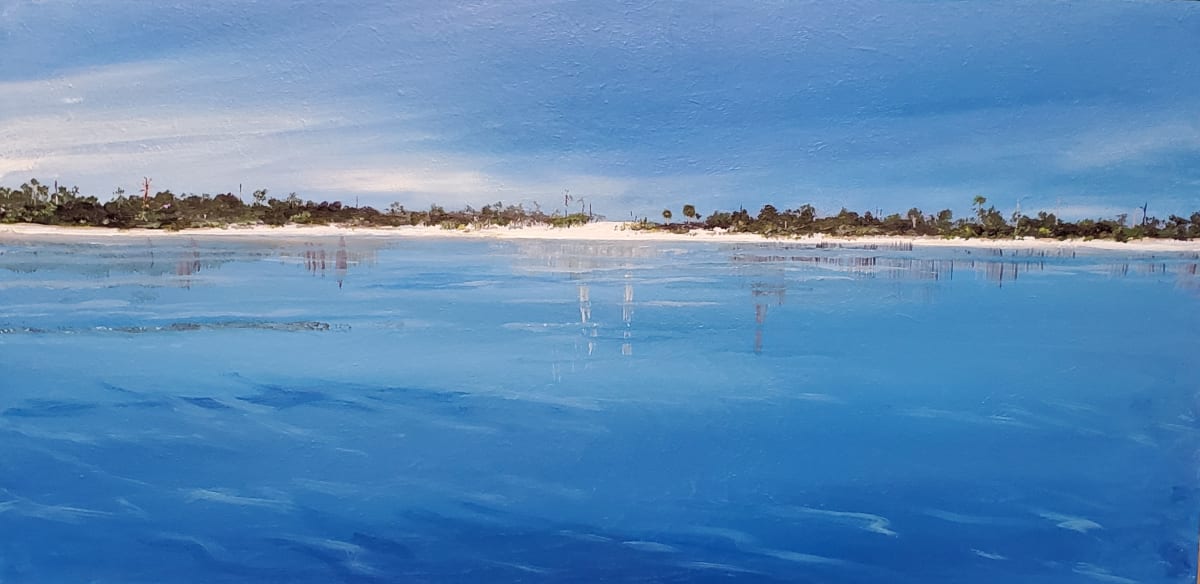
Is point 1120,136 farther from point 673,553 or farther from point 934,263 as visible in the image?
point 673,553

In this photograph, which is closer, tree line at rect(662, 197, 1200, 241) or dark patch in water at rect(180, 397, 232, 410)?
dark patch in water at rect(180, 397, 232, 410)

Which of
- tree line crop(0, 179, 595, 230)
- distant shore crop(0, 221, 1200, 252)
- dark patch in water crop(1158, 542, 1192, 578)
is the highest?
tree line crop(0, 179, 595, 230)

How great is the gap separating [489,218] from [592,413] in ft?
1.99

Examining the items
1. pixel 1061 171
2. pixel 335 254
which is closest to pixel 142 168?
pixel 335 254

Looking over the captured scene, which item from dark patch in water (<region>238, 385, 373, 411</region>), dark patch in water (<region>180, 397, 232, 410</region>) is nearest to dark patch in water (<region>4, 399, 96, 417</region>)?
dark patch in water (<region>180, 397, 232, 410</region>)

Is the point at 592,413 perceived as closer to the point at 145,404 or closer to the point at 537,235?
the point at 537,235

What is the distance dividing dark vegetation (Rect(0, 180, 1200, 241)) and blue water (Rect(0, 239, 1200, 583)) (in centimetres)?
7

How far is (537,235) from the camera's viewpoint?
1987 mm

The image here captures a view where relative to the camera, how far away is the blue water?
185 centimetres

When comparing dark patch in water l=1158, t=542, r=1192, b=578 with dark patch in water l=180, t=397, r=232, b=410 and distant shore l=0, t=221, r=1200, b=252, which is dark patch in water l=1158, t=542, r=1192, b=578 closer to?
distant shore l=0, t=221, r=1200, b=252

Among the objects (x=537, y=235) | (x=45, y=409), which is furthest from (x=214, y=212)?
(x=537, y=235)

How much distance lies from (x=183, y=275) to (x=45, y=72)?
1.95 ft

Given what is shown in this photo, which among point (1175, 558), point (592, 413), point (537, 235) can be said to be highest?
point (537, 235)

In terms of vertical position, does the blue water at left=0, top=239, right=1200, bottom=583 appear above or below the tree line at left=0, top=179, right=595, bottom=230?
below
